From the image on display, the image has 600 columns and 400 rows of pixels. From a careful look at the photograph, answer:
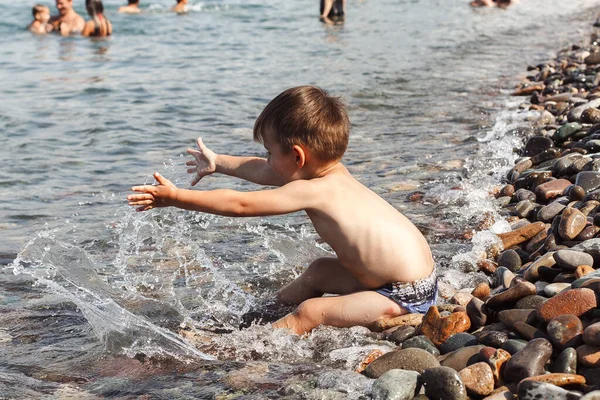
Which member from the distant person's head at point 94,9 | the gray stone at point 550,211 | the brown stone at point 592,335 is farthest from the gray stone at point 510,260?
the distant person's head at point 94,9

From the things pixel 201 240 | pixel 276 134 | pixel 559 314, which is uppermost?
pixel 276 134

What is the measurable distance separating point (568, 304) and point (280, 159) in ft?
5.13

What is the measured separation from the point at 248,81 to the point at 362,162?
4.85 metres

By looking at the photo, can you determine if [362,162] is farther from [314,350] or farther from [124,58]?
[124,58]

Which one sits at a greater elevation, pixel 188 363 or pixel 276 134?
pixel 276 134

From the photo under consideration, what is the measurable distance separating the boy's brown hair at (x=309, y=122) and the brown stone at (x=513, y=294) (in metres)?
1.05

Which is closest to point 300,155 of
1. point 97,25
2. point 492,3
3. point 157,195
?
point 157,195

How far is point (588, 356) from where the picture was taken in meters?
2.86

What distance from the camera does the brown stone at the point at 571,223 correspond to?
4243 millimetres

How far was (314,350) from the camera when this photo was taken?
12.2 feet

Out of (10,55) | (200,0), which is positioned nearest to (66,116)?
(10,55)

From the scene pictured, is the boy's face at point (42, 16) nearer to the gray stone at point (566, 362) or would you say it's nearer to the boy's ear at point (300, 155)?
the boy's ear at point (300, 155)

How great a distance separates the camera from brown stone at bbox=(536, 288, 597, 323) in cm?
314

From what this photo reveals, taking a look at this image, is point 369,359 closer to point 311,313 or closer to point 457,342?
point 457,342
